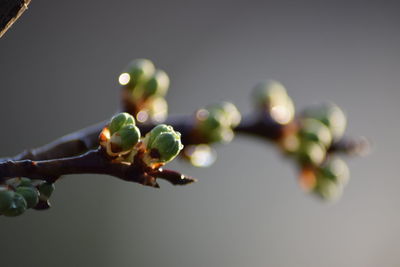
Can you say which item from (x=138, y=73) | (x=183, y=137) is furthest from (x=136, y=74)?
(x=183, y=137)

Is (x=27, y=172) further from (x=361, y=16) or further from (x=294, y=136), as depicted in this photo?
(x=361, y=16)

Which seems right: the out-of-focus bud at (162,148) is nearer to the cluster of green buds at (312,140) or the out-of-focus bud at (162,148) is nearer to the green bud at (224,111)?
the green bud at (224,111)

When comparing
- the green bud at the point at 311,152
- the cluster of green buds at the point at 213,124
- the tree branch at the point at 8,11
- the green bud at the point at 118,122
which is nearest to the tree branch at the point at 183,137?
the cluster of green buds at the point at 213,124

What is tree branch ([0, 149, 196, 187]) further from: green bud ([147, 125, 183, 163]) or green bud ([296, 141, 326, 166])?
green bud ([296, 141, 326, 166])

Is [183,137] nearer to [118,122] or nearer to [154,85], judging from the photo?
[154,85]

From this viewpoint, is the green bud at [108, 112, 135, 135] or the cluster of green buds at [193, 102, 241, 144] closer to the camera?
the green bud at [108, 112, 135, 135]

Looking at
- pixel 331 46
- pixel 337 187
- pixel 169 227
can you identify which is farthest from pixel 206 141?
pixel 331 46

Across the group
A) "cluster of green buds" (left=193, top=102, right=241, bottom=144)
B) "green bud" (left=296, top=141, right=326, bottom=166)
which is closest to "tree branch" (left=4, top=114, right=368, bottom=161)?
"cluster of green buds" (left=193, top=102, right=241, bottom=144)
